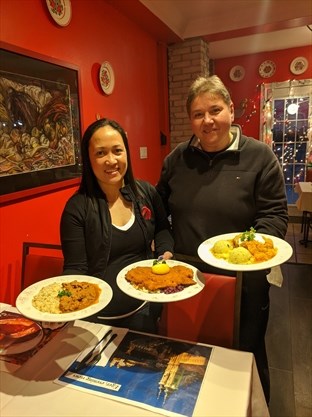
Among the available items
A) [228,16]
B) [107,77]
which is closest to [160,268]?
[107,77]

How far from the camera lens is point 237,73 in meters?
5.62

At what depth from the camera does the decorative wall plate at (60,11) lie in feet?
7.00

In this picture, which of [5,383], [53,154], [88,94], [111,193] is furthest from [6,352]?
[88,94]

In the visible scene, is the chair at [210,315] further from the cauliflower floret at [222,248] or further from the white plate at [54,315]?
the white plate at [54,315]

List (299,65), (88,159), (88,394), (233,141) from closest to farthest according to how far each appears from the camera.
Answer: (88,394) → (88,159) → (233,141) → (299,65)

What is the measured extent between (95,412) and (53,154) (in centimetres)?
171

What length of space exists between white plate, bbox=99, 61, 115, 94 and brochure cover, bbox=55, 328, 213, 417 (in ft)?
7.44

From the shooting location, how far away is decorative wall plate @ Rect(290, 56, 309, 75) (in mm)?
5207

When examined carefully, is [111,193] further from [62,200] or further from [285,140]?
[285,140]

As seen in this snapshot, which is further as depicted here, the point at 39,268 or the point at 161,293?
the point at 39,268

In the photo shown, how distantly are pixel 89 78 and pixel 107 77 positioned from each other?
10.3 inches

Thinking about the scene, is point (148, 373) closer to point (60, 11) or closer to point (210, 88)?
point (210, 88)

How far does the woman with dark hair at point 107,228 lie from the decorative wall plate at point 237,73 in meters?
4.91

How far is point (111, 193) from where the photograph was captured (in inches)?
56.4
